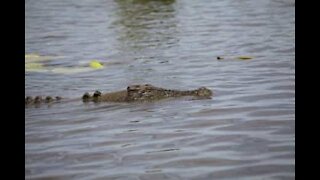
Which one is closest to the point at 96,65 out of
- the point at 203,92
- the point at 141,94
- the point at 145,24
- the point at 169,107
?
the point at 141,94

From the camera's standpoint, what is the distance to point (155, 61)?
952 cm

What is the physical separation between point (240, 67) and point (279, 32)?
435 centimetres

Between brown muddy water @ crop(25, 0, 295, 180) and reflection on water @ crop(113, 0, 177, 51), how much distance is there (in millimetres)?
83

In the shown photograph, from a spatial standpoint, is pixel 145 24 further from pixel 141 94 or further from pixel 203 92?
pixel 203 92

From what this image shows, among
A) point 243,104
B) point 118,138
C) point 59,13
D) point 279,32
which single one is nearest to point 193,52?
point 279,32

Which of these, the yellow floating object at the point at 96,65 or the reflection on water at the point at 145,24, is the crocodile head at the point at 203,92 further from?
the reflection on water at the point at 145,24

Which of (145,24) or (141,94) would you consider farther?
(145,24)

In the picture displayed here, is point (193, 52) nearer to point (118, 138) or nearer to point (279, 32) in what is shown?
point (279, 32)

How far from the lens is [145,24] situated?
1602 centimetres

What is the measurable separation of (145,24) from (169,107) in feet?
34.4

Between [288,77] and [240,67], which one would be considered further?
[240,67]

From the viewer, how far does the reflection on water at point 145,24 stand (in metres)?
12.3

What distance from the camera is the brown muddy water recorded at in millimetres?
3908
